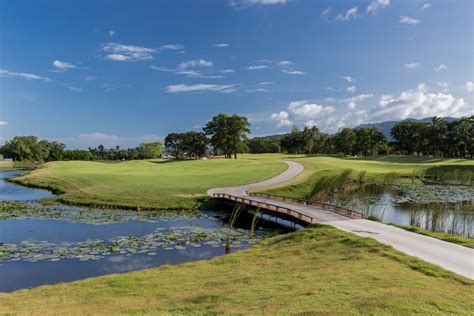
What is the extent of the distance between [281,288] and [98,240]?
15.8m

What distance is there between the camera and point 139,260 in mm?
18484

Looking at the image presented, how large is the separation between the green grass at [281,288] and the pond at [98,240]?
3.39 m

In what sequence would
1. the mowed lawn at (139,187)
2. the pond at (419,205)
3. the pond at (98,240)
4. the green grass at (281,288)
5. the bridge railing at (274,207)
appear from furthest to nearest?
the mowed lawn at (139,187) < the pond at (419,205) < the bridge railing at (274,207) < the pond at (98,240) < the green grass at (281,288)

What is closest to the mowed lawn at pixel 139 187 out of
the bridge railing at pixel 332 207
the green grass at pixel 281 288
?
the bridge railing at pixel 332 207

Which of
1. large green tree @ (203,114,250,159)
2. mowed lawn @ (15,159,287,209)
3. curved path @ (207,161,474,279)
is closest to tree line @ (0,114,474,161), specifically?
large green tree @ (203,114,250,159)

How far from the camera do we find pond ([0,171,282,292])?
677 inches

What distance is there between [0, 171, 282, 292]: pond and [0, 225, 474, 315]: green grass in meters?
3.39

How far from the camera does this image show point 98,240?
22422mm

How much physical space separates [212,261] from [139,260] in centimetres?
456

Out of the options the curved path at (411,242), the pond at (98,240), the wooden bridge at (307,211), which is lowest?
the pond at (98,240)

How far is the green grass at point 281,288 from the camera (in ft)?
28.2

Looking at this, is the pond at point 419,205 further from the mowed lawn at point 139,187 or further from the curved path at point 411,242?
the mowed lawn at point 139,187

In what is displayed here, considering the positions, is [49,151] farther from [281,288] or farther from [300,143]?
[281,288]

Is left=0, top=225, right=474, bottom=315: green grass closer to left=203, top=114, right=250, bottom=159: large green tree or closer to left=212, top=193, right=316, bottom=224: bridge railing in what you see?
left=212, top=193, right=316, bottom=224: bridge railing
